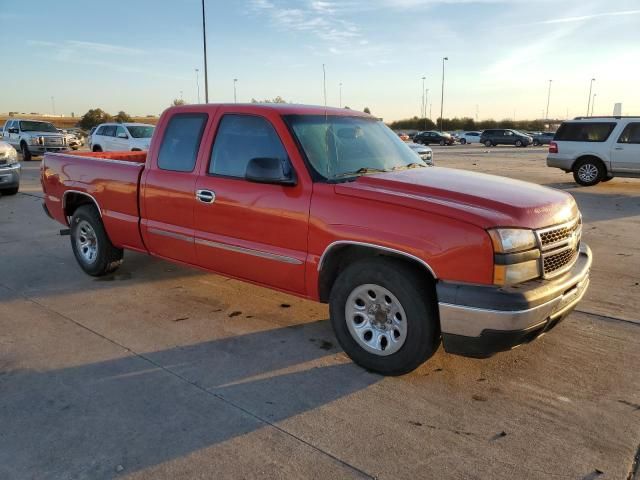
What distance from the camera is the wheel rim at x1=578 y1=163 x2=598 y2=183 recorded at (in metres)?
15.0

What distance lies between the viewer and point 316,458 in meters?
2.83

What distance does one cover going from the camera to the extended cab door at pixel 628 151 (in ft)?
46.9

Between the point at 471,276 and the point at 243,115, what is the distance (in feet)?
7.76

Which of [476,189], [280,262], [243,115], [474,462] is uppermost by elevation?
[243,115]

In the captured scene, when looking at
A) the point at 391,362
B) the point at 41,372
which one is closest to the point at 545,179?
the point at 391,362

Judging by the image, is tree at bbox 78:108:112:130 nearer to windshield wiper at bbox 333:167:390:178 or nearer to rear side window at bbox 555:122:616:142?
rear side window at bbox 555:122:616:142

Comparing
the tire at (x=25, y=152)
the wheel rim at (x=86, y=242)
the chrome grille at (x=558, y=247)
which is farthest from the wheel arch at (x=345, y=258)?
the tire at (x=25, y=152)

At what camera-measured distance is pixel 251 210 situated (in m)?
4.27

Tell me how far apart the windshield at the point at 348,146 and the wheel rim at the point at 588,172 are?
39.8 feet

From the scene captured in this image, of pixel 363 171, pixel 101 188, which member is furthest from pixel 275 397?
pixel 101 188

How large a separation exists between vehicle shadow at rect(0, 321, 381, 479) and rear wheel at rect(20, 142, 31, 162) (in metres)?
22.7

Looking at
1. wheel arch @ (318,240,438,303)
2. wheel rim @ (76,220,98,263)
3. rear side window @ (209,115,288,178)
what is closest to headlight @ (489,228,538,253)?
wheel arch @ (318,240,438,303)

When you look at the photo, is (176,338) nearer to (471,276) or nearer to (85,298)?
(85,298)

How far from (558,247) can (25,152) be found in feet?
82.0
